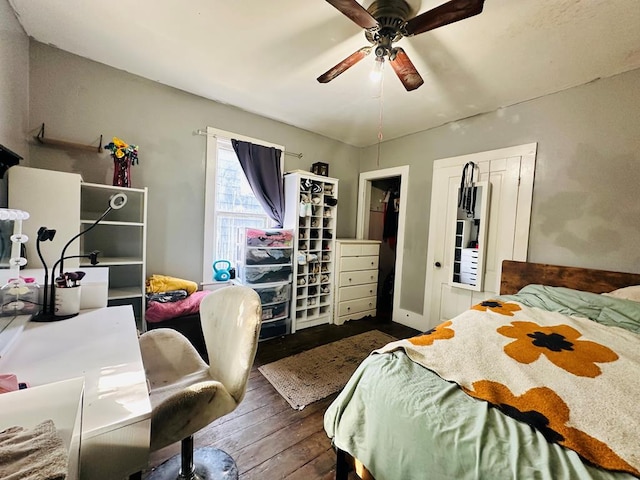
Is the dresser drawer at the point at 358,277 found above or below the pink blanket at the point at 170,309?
above

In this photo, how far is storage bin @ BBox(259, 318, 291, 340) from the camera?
2.90 m

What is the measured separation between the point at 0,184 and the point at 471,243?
3.84 m

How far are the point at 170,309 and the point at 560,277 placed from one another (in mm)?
3344

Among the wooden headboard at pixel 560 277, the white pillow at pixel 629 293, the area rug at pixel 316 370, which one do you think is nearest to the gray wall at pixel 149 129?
the area rug at pixel 316 370

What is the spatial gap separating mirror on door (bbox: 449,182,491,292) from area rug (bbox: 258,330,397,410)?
3.72ft

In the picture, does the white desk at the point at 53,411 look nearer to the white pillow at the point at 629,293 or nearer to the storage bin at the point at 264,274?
the storage bin at the point at 264,274

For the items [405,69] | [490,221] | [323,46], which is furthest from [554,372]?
[323,46]

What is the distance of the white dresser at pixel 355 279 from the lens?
343 centimetres

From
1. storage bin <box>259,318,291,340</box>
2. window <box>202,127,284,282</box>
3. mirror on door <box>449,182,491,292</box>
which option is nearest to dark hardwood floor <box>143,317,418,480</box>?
storage bin <box>259,318,291,340</box>

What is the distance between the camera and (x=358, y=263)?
3.57m

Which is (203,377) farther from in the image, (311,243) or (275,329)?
(311,243)

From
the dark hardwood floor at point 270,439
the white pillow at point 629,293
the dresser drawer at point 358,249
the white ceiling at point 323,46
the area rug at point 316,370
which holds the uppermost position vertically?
the white ceiling at point 323,46

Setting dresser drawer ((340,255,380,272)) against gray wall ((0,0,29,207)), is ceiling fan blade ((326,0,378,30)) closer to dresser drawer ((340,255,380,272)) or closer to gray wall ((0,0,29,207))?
gray wall ((0,0,29,207))

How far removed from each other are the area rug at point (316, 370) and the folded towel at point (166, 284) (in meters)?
1.02
